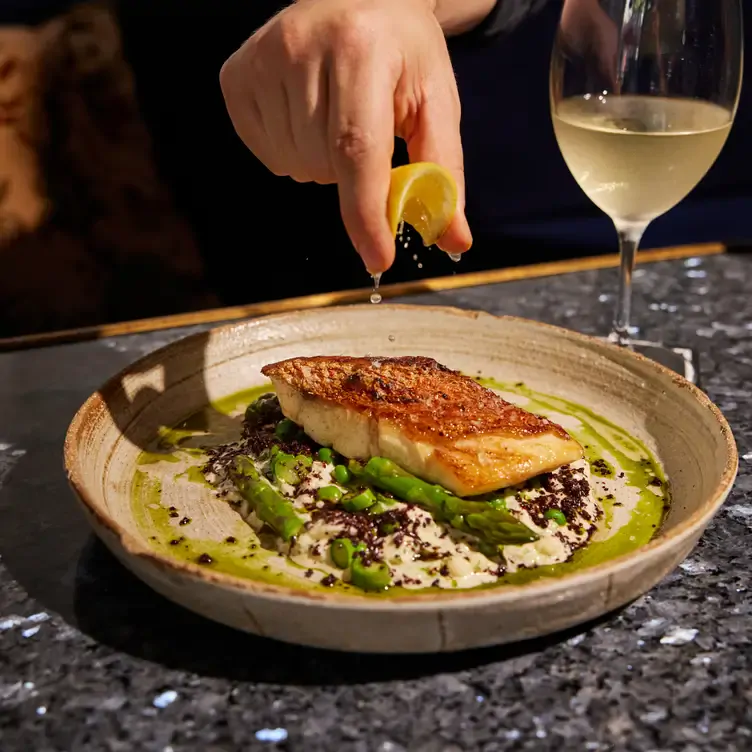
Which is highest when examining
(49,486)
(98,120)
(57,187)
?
(98,120)

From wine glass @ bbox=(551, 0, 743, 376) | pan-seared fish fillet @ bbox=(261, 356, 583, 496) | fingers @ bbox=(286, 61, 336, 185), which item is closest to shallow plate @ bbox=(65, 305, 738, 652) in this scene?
pan-seared fish fillet @ bbox=(261, 356, 583, 496)

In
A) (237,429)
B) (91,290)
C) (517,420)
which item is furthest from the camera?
(91,290)

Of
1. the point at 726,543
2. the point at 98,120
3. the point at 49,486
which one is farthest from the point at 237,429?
the point at 98,120

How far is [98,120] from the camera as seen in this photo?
490 cm

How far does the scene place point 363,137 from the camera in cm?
181

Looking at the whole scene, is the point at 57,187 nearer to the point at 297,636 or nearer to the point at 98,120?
the point at 98,120

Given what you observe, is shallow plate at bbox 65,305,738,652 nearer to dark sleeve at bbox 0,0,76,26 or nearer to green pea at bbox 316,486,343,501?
green pea at bbox 316,486,343,501

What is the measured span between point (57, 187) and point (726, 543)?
14.2 feet

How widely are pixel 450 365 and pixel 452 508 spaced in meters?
0.92

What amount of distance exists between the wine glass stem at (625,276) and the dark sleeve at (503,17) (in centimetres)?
125

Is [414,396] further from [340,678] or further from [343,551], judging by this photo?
[340,678]

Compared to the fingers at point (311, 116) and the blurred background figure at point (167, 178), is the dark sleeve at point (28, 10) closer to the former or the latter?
the blurred background figure at point (167, 178)

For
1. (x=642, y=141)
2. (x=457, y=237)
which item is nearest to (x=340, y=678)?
(x=457, y=237)

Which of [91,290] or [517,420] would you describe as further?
[91,290]
